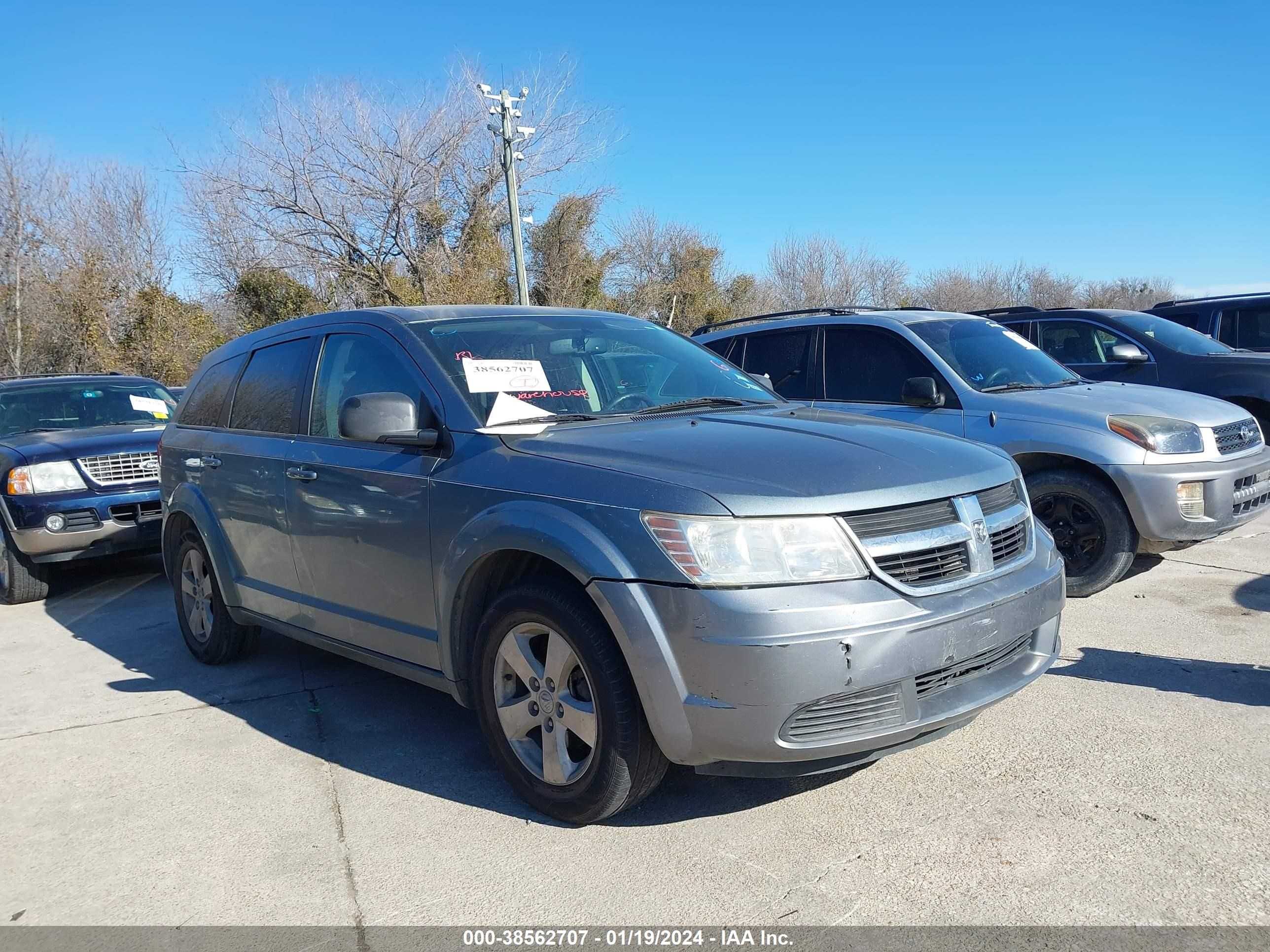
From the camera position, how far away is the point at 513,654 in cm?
337

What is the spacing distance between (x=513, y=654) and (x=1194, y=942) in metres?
2.11

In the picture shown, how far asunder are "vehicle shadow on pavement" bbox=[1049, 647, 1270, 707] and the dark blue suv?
256 inches

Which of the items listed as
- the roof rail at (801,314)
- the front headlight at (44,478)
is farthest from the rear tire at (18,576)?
the roof rail at (801,314)

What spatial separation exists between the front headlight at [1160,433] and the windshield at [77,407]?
23.4 feet

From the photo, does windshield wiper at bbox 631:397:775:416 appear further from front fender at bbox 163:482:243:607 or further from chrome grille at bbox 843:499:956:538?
front fender at bbox 163:482:243:607

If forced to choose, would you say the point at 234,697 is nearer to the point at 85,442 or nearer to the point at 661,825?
the point at 661,825

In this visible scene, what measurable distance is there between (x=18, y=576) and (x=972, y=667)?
709cm

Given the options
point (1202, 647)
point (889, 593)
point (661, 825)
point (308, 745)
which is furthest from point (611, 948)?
point (1202, 647)

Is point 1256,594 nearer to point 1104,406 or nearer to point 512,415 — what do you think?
point 1104,406

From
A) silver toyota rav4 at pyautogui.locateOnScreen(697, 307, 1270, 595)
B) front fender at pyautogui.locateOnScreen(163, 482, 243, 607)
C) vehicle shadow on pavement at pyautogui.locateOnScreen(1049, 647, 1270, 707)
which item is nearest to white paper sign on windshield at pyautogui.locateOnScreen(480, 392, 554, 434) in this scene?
front fender at pyautogui.locateOnScreen(163, 482, 243, 607)

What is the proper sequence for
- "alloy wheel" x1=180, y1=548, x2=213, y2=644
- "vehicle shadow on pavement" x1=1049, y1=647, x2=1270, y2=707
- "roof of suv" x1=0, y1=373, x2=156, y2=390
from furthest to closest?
"roof of suv" x1=0, y1=373, x2=156, y2=390 < "alloy wheel" x1=180, y1=548, x2=213, y2=644 < "vehicle shadow on pavement" x1=1049, y1=647, x2=1270, y2=707

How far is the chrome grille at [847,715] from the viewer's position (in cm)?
286

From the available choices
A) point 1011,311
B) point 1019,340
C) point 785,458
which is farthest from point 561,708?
point 1011,311

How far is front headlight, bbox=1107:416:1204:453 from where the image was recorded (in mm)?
5578
